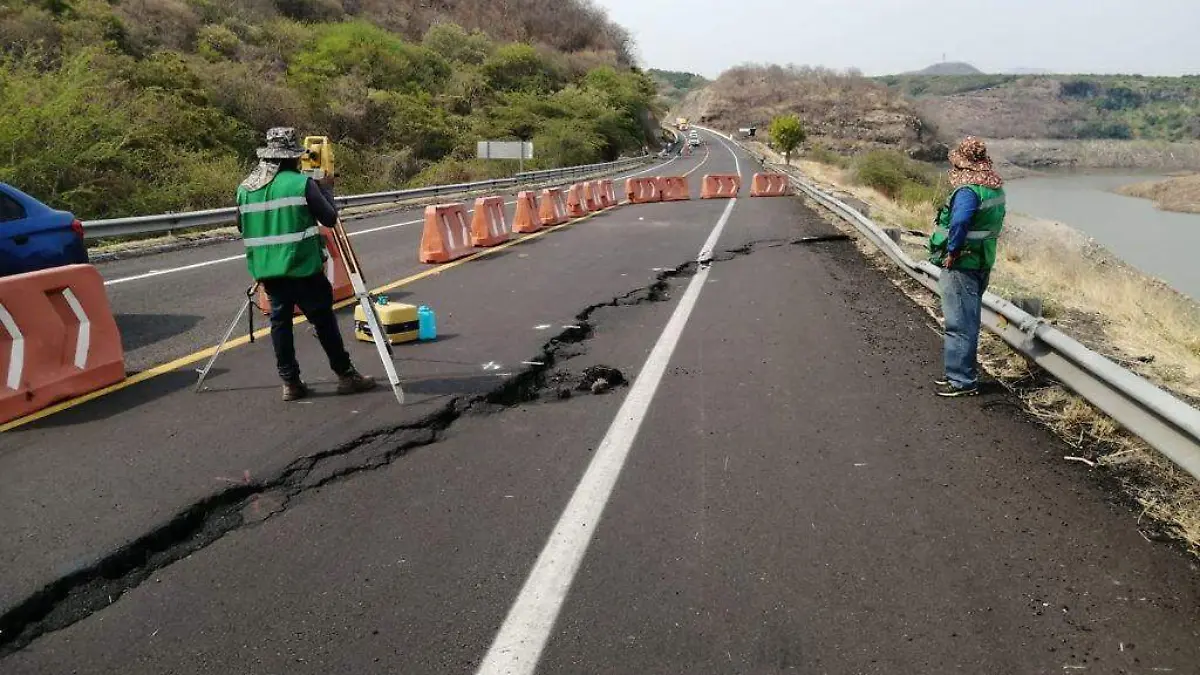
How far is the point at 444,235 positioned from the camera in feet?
41.5

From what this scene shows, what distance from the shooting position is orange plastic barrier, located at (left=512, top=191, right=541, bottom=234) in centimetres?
1673

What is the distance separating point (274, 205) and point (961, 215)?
15.8 feet

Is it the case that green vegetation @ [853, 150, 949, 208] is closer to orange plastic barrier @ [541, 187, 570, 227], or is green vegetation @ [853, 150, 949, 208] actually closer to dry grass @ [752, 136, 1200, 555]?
orange plastic barrier @ [541, 187, 570, 227]

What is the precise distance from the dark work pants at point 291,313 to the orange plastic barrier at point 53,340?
1.47 metres

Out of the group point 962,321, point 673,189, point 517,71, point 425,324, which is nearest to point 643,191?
point 673,189

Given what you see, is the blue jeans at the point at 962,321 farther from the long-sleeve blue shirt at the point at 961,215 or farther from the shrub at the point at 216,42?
the shrub at the point at 216,42

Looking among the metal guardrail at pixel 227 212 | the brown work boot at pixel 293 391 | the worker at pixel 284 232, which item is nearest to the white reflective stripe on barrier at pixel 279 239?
the worker at pixel 284 232

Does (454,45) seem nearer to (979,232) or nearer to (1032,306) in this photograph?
(1032,306)

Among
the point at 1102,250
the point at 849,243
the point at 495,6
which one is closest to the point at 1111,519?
the point at 849,243

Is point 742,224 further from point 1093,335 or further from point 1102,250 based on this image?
point 1102,250

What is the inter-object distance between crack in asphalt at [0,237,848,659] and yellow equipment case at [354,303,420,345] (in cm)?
135

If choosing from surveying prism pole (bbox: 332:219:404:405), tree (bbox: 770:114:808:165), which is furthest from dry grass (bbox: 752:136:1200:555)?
tree (bbox: 770:114:808:165)

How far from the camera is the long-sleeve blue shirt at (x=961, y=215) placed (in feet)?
18.9

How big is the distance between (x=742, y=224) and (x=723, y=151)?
72.1 metres
